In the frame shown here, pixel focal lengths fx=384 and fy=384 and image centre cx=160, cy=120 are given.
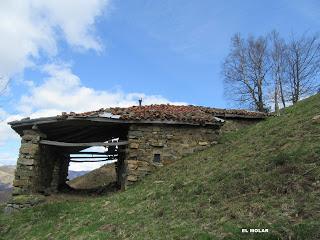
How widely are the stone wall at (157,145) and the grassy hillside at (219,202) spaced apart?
1.89ft

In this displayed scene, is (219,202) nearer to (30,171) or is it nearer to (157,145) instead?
(157,145)

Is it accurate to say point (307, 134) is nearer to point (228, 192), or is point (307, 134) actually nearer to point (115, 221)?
point (228, 192)

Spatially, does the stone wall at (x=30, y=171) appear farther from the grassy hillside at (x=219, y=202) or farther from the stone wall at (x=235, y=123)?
the stone wall at (x=235, y=123)

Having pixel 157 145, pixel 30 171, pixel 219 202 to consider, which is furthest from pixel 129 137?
pixel 219 202

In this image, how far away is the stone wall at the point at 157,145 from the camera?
13.3 metres

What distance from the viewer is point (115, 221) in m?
8.82

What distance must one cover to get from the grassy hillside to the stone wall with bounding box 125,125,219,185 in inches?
22.7

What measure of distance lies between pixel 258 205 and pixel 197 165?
4731 mm

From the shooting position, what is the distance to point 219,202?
7.96m

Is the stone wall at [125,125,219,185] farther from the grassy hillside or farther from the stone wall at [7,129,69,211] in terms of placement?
the stone wall at [7,129,69,211]

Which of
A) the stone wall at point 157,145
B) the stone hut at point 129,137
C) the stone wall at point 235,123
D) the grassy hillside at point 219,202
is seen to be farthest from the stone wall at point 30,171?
the stone wall at point 235,123

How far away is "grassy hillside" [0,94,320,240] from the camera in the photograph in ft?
21.7

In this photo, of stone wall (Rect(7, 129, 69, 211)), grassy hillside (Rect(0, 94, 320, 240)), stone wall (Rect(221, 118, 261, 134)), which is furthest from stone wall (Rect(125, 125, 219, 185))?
stone wall (Rect(221, 118, 261, 134))

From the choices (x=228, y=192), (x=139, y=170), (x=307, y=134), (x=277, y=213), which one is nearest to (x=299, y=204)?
(x=277, y=213)
